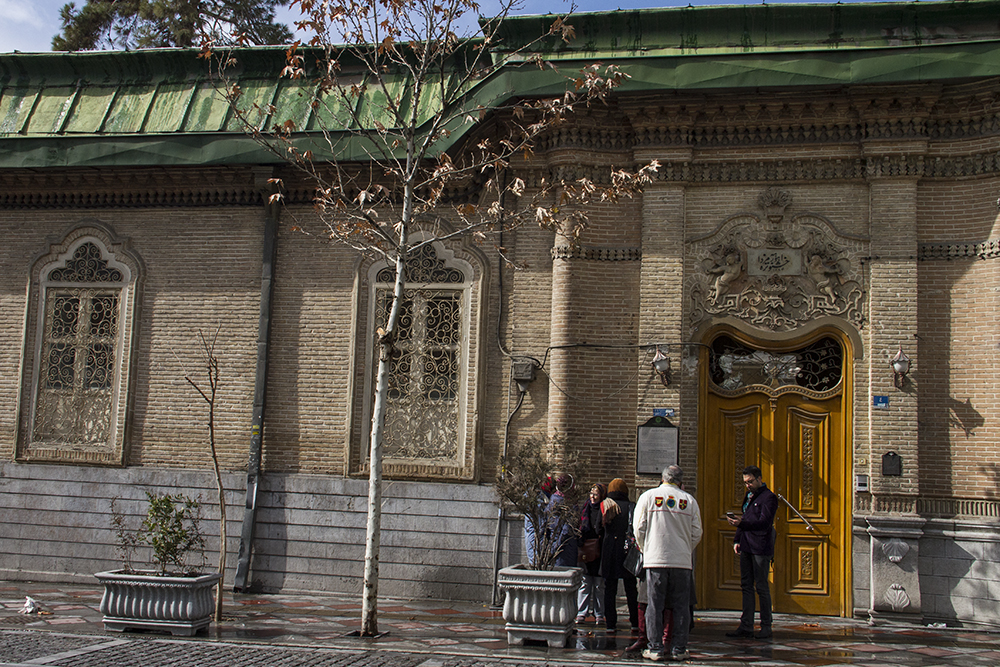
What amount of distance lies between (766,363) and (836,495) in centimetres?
181

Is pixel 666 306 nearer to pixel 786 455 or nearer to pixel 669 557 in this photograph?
pixel 786 455

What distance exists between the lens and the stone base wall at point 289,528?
11938 millimetres

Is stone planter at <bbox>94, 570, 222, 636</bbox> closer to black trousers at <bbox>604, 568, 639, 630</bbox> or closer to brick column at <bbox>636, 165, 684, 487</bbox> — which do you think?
black trousers at <bbox>604, 568, 639, 630</bbox>

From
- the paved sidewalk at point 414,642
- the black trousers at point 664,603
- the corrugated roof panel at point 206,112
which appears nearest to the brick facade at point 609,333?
the corrugated roof panel at point 206,112

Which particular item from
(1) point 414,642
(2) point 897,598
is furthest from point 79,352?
(2) point 897,598

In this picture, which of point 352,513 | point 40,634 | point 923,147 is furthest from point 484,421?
point 923,147

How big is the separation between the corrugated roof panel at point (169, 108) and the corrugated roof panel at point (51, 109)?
61.7 inches

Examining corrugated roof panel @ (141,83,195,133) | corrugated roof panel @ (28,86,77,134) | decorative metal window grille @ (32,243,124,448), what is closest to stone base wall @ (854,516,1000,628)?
decorative metal window grille @ (32,243,124,448)

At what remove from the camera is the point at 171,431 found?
43.4ft

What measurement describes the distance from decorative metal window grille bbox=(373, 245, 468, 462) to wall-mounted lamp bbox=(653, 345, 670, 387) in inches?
106

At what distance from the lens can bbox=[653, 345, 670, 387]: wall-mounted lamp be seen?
37.3 ft

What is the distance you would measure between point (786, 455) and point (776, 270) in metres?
2.32

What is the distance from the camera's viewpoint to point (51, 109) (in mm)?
14805

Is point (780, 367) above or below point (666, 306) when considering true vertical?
below
